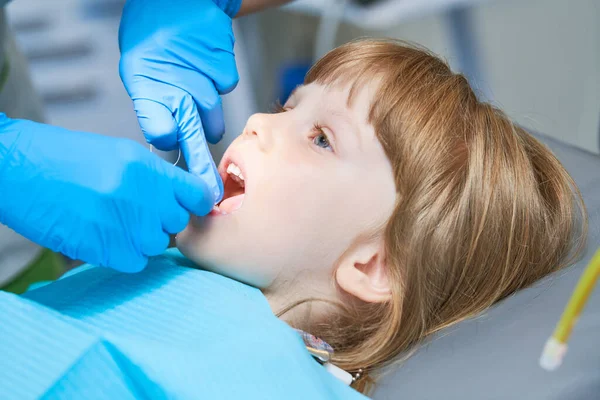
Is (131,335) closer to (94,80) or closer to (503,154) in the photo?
(503,154)

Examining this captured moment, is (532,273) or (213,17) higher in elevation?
(213,17)

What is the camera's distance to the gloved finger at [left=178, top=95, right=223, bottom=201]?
112 cm

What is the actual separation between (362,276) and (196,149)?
36cm

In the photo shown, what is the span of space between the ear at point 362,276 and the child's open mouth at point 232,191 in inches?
8.2

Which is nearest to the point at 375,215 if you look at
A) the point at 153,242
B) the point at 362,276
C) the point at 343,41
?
the point at 362,276

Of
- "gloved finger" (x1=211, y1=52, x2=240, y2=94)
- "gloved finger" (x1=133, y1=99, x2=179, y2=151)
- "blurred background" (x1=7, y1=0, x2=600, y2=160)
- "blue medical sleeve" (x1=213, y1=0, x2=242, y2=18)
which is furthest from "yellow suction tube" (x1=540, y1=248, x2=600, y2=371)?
"blurred background" (x1=7, y1=0, x2=600, y2=160)

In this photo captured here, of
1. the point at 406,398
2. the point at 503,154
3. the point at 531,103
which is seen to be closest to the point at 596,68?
the point at 531,103

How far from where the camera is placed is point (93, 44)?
94.6 inches

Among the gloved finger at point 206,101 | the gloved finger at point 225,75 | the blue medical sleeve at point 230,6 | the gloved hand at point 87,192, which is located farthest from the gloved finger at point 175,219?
the blue medical sleeve at point 230,6

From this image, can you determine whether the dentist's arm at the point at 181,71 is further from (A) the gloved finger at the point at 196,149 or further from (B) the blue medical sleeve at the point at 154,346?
(B) the blue medical sleeve at the point at 154,346

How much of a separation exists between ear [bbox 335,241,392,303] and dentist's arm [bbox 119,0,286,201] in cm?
24

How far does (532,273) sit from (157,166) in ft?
2.27

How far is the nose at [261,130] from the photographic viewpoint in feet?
3.76

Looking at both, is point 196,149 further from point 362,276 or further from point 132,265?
point 362,276
